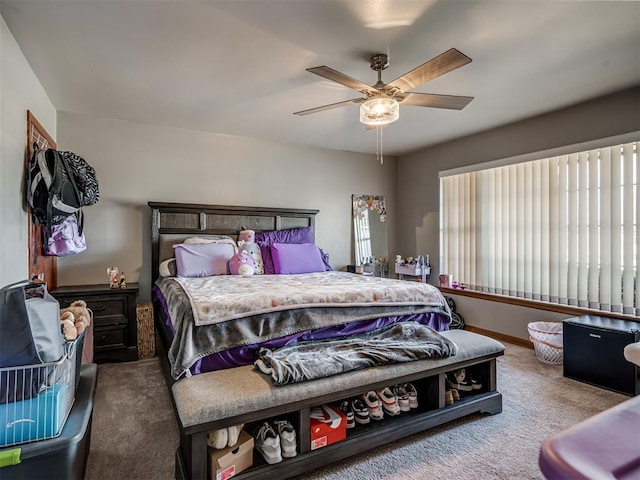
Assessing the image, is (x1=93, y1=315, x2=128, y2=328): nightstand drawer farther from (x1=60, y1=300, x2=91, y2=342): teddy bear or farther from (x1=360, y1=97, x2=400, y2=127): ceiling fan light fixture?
(x1=360, y1=97, x2=400, y2=127): ceiling fan light fixture

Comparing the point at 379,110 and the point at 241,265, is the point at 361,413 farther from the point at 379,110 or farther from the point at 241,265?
the point at 241,265

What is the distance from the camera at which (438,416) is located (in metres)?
2.05

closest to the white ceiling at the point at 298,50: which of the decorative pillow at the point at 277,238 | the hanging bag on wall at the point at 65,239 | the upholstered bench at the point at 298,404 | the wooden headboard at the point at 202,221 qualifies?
the wooden headboard at the point at 202,221

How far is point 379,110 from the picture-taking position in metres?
2.33

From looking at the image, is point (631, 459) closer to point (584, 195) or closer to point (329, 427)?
point (329, 427)

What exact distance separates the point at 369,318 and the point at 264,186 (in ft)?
8.98

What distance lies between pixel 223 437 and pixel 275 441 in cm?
25

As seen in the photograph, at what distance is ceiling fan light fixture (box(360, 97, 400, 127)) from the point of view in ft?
7.55

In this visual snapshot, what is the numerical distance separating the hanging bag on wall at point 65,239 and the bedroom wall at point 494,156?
4269 millimetres

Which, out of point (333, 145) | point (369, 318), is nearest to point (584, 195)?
point (369, 318)

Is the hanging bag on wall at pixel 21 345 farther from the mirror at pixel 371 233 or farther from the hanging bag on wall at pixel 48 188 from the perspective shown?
the mirror at pixel 371 233

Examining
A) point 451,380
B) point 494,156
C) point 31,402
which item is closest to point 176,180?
point 31,402

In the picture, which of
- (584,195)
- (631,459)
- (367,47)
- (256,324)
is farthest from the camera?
(584,195)

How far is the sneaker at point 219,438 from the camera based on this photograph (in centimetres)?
151
